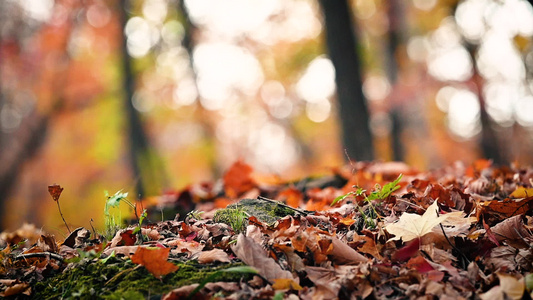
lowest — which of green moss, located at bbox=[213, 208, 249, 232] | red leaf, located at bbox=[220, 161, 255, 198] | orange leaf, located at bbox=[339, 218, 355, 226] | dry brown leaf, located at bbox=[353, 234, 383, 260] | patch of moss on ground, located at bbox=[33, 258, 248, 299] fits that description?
red leaf, located at bbox=[220, 161, 255, 198]

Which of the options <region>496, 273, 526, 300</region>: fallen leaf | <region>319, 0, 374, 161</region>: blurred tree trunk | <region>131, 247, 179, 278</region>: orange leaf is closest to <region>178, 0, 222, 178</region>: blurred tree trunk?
<region>319, 0, 374, 161</region>: blurred tree trunk

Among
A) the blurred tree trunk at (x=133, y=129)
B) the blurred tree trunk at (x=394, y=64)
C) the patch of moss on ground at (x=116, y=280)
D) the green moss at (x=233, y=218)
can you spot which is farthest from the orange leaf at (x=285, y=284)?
the blurred tree trunk at (x=133, y=129)

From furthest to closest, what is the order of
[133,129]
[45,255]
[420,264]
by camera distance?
[133,129]
[45,255]
[420,264]

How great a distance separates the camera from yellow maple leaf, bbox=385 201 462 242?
165 centimetres

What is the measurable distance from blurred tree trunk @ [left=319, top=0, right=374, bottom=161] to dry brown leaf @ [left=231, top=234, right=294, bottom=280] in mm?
4269

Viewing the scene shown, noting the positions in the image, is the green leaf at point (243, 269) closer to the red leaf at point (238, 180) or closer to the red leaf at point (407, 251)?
the red leaf at point (407, 251)

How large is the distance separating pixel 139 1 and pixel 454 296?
1477 cm

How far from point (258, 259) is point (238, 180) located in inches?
91.5

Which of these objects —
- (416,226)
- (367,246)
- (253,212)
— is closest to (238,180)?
(253,212)

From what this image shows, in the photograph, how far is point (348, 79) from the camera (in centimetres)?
591

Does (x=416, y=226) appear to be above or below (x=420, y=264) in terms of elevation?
above

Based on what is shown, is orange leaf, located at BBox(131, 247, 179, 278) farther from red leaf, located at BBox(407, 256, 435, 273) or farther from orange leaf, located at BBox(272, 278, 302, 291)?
red leaf, located at BBox(407, 256, 435, 273)

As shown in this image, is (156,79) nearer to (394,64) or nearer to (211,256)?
(394,64)

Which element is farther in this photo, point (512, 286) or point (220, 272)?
point (220, 272)
